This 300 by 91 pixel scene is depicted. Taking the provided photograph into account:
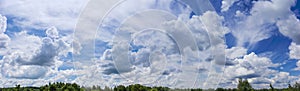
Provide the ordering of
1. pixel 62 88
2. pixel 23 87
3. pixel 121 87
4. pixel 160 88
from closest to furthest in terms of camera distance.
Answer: pixel 62 88 < pixel 121 87 < pixel 23 87 < pixel 160 88

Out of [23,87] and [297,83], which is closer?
[297,83]

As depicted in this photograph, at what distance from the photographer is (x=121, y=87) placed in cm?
10056

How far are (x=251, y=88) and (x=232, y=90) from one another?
61.8 metres

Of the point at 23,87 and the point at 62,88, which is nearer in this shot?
the point at 62,88

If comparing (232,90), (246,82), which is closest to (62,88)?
(246,82)

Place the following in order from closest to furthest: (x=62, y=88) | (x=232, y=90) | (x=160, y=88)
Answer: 1. (x=62, y=88)
2. (x=160, y=88)
3. (x=232, y=90)

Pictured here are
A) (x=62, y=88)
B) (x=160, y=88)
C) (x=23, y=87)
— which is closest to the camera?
(x=62, y=88)

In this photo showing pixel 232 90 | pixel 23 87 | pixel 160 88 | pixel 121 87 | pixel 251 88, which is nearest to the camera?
pixel 251 88

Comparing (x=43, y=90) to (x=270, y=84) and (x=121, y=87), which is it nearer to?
(x=121, y=87)

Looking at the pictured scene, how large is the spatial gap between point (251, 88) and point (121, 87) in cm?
4000

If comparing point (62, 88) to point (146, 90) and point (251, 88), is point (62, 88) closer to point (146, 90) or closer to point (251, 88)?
point (146, 90)

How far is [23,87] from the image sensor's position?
362ft

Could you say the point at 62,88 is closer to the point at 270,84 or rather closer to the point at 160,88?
the point at 160,88

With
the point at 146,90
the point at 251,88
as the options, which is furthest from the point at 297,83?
the point at 146,90
